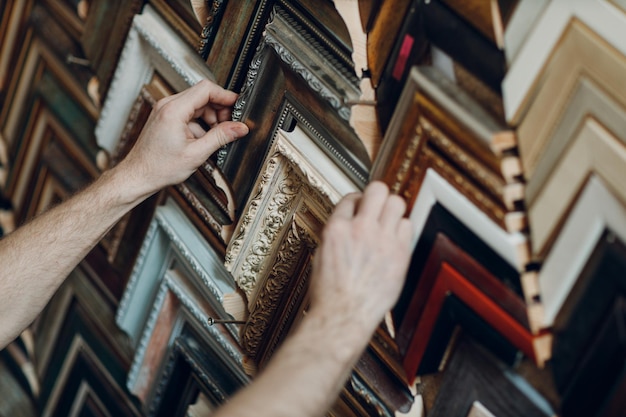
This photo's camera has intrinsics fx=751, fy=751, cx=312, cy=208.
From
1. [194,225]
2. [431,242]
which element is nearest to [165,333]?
[194,225]

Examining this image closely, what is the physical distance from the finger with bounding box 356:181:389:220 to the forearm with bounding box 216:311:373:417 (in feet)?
0.51

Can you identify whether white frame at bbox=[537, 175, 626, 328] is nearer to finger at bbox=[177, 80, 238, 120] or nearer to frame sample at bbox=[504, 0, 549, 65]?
frame sample at bbox=[504, 0, 549, 65]

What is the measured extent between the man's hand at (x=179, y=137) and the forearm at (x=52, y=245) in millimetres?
54

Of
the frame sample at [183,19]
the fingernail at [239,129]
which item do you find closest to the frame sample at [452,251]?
the fingernail at [239,129]

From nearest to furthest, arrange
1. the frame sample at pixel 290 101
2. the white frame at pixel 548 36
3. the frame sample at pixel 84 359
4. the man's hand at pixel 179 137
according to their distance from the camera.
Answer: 1. the white frame at pixel 548 36
2. the frame sample at pixel 290 101
3. the man's hand at pixel 179 137
4. the frame sample at pixel 84 359

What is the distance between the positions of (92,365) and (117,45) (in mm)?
807

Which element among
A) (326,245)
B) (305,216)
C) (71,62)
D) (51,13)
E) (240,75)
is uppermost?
(51,13)

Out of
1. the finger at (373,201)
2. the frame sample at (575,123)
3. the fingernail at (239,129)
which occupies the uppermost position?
the fingernail at (239,129)

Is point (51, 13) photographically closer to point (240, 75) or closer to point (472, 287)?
point (240, 75)

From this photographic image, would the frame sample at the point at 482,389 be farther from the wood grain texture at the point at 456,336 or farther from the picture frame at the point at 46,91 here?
the picture frame at the point at 46,91

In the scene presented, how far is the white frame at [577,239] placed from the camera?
0.92 meters

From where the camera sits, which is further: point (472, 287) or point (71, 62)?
point (71, 62)

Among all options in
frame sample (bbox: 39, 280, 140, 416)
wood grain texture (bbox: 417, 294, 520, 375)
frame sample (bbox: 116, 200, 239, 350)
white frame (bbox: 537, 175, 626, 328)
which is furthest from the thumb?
frame sample (bbox: 39, 280, 140, 416)

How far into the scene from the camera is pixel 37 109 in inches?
79.7
